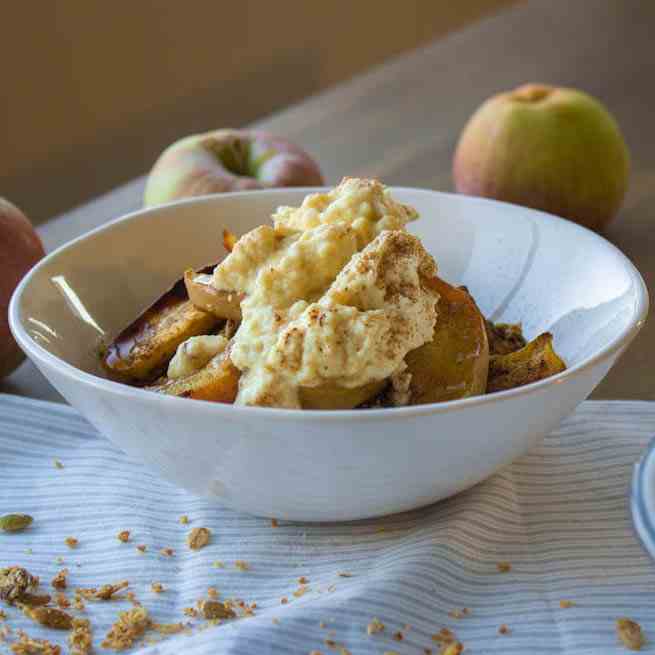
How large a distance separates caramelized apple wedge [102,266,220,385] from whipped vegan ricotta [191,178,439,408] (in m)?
0.04

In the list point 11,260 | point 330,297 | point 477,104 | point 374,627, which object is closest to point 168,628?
point 374,627

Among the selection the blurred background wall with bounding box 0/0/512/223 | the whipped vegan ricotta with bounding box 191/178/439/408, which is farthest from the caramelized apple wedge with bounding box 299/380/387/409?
the blurred background wall with bounding box 0/0/512/223

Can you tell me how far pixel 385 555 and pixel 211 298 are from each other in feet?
0.75

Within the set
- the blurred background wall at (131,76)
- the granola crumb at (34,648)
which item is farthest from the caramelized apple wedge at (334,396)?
the blurred background wall at (131,76)

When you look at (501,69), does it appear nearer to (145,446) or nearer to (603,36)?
(603,36)

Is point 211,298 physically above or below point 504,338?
above

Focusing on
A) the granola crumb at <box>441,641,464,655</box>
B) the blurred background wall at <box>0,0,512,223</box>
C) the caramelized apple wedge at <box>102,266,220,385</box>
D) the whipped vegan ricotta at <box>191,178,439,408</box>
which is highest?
the whipped vegan ricotta at <box>191,178,439,408</box>

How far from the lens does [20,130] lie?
7.89 feet

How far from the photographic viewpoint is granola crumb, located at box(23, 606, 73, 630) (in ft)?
2.26

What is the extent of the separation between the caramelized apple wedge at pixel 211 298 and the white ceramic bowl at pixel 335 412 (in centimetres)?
12

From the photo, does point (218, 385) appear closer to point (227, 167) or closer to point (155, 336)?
point (155, 336)

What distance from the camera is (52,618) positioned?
69 centimetres

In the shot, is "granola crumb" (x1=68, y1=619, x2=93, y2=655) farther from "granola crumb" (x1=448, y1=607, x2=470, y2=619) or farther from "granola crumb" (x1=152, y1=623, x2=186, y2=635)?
"granola crumb" (x1=448, y1=607, x2=470, y2=619)

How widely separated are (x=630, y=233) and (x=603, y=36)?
3.34 ft
